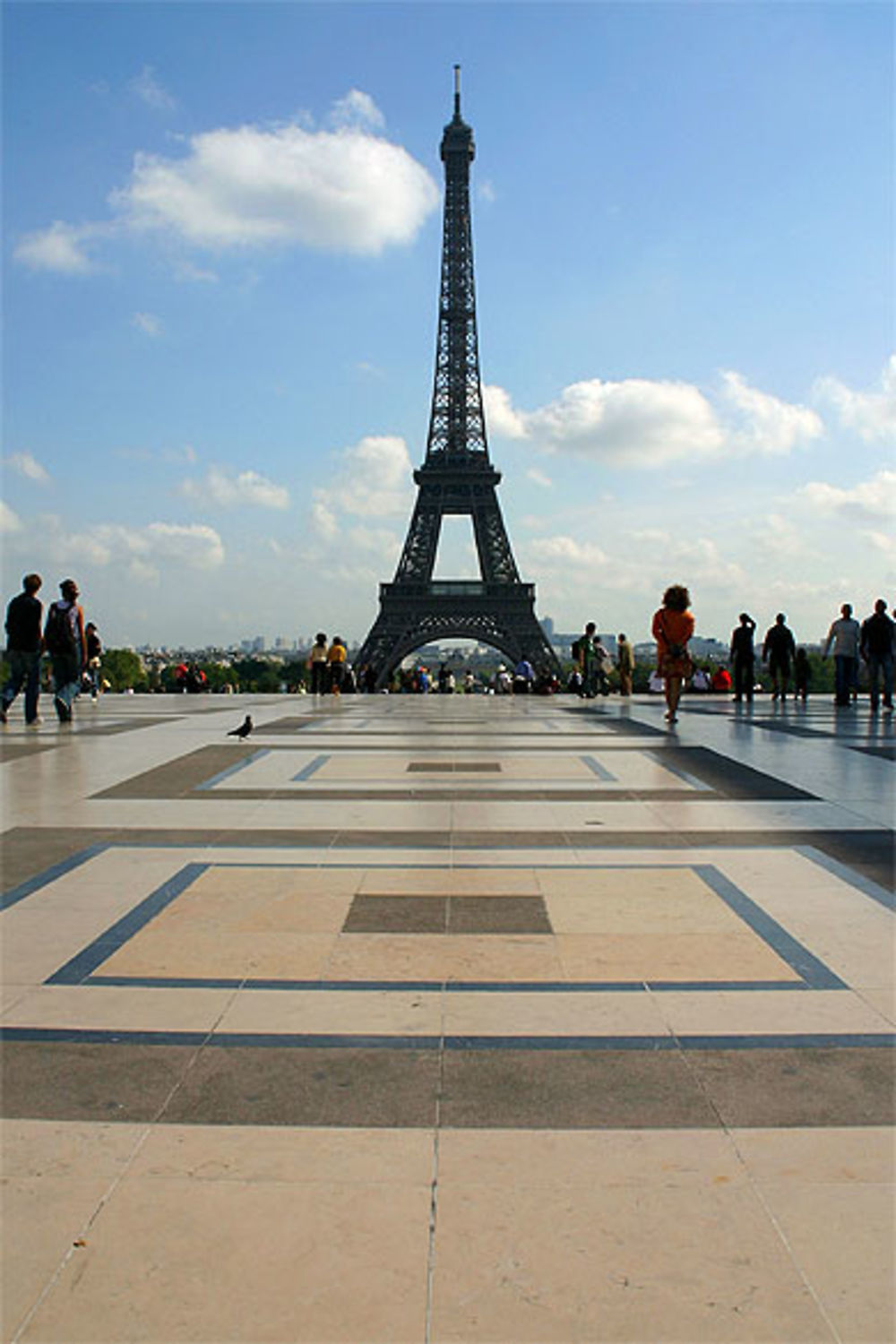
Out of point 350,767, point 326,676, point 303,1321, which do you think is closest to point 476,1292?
point 303,1321

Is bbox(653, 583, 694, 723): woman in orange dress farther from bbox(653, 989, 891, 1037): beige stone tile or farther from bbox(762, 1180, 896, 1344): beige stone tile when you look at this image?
bbox(762, 1180, 896, 1344): beige stone tile

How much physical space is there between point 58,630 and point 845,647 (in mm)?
12101

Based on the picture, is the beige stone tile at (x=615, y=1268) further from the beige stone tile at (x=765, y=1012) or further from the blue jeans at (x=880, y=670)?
the blue jeans at (x=880, y=670)

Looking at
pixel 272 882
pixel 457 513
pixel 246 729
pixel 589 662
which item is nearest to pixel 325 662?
pixel 589 662

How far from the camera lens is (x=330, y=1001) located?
398 centimetres

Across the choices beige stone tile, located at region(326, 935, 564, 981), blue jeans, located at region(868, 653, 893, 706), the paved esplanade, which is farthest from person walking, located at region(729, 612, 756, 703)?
beige stone tile, located at region(326, 935, 564, 981)

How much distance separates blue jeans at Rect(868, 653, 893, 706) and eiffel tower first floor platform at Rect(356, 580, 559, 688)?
170ft

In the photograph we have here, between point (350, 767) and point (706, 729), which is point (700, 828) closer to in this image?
point (350, 767)

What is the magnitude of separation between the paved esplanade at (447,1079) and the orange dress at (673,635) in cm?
753

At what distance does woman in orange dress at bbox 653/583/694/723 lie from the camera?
585 inches

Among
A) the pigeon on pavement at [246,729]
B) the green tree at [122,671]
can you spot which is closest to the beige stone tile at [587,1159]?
the pigeon on pavement at [246,729]

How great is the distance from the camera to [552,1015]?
3.85 metres

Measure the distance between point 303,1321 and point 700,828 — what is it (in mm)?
5303

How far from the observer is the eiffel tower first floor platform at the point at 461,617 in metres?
70.0
